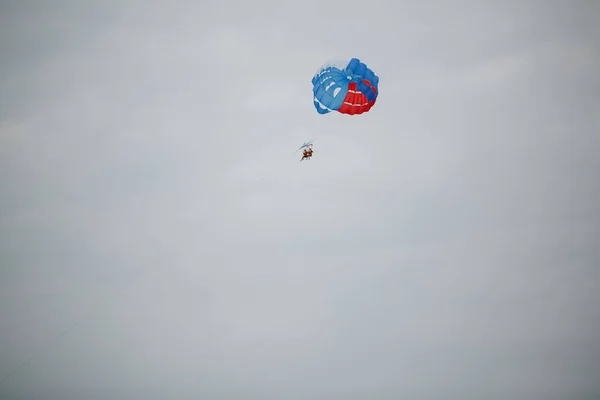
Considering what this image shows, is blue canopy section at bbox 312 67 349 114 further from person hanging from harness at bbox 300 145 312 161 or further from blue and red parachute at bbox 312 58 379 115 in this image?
person hanging from harness at bbox 300 145 312 161

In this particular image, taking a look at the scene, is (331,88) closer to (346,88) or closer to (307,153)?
(346,88)

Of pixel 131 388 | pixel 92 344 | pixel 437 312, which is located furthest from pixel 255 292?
pixel 437 312

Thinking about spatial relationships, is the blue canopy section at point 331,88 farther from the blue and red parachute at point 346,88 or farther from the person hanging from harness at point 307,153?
the person hanging from harness at point 307,153

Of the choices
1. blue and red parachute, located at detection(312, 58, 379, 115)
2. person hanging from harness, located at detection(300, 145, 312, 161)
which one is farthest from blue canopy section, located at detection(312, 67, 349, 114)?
person hanging from harness, located at detection(300, 145, 312, 161)

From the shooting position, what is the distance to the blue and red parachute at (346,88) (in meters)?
31.0

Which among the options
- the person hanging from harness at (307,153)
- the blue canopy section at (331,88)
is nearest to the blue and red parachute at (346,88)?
the blue canopy section at (331,88)

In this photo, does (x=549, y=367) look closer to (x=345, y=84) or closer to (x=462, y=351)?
(x=462, y=351)

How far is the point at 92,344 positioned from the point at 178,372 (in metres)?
32.6

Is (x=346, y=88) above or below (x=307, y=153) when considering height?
above

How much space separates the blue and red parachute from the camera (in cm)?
3100

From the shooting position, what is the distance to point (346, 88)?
31.0 m

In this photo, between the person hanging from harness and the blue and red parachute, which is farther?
the person hanging from harness

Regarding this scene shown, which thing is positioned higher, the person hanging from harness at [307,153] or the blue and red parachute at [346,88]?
the blue and red parachute at [346,88]

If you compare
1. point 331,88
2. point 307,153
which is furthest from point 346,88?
point 307,153
